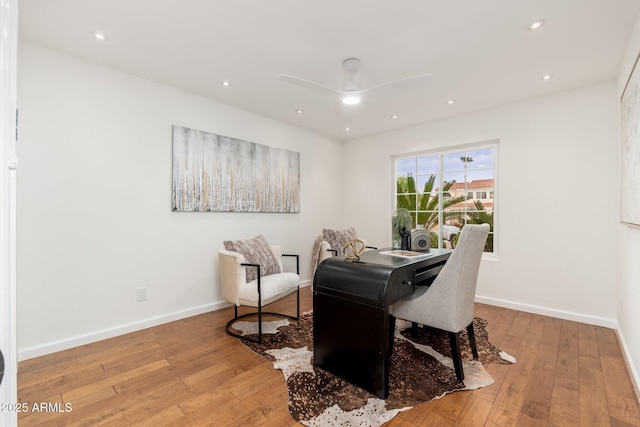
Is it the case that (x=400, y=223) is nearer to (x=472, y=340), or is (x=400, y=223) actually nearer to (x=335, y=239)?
(x=472, y=340)

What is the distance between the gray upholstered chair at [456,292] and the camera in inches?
77.0

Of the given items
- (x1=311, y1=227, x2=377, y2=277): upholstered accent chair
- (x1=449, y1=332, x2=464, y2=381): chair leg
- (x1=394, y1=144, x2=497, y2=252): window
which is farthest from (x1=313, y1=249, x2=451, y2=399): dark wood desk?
(x1=394, y1=144, x2=497, y2=252): window

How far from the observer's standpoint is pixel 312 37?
7.55ft

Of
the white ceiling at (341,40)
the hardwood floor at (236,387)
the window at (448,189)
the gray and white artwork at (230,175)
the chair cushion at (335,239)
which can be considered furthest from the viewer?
the chair cushion at (335,239)

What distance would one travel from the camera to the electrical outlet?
2.99 meters

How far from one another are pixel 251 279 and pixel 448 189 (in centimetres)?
307

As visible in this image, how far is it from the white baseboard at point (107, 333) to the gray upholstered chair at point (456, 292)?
2471mm

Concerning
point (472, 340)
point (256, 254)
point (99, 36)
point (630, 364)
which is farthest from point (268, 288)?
point (630, 364)

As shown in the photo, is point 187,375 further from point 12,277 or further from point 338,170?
point 338,170

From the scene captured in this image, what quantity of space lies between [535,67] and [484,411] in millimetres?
2874

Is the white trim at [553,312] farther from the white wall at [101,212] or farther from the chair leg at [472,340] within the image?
the white wall at [101,212]

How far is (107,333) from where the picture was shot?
277cm

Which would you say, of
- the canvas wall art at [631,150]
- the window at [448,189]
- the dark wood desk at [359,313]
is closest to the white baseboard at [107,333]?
the dark wood desk at [359,313]

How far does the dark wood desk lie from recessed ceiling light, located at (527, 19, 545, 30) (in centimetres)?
184
